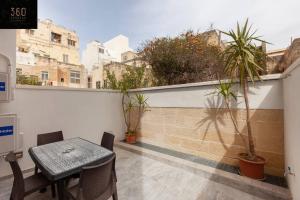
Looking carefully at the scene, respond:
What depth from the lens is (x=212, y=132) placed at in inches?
136

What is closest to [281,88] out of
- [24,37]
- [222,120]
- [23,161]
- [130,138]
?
[222,120]

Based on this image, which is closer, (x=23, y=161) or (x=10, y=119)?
(x=10, y=119)

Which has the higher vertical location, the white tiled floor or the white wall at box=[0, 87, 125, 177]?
the white wall at box=[0, 87, 125, 177]

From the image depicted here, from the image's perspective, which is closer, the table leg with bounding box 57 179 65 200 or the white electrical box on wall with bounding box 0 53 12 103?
the table leg with bounding box 57 179 65 200

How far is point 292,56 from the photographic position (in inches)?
142

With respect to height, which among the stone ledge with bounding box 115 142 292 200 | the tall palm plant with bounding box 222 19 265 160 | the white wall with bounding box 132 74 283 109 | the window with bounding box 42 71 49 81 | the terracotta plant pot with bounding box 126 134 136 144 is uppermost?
the window with bounding box 42 71 49 81

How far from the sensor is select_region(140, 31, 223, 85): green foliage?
538cm

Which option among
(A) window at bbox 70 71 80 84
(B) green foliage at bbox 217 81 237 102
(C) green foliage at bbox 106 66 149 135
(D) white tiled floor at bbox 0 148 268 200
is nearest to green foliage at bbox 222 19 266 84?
(B) green foliage at bbox 217 81 237 102

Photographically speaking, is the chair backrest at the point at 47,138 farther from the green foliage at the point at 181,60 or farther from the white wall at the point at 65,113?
the green foliage at the point at 181,60

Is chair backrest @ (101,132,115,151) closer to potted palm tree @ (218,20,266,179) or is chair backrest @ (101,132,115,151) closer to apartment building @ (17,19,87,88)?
potted palm tree @ (218,20,266,179)

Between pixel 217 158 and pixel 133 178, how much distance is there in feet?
6.18

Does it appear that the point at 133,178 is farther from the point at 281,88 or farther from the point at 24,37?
the point at 24,37

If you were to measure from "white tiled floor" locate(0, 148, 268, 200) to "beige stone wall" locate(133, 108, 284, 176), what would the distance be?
0.85 metres

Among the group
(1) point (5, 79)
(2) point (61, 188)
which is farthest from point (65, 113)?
(2) point (61, 188)
